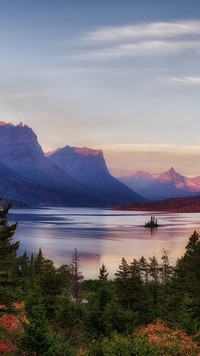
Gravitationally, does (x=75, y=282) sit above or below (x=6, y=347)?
below

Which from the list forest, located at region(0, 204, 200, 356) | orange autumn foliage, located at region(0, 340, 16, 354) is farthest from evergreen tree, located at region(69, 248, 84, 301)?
orange autumn foliage, located at region(0, 340, 16, 354)

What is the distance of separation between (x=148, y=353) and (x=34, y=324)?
443 inches

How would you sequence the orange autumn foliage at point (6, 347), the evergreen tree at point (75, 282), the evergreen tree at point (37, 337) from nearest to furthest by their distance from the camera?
the evergreen tree at point (37, 337) < the orange autumn foliage at point (6, 347) < the evergreen tree at point (75, 282)

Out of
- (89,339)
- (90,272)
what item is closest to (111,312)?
(89,339)

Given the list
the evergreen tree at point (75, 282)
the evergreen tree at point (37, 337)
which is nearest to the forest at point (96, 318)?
the evergreen tree at point (37, 337)

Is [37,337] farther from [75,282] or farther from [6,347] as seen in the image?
[75,282]

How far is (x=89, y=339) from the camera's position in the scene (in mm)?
40781

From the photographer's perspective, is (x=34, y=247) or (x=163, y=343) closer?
(x=163, y=343)

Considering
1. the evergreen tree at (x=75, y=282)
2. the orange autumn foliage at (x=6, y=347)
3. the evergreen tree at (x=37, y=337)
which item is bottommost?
the evergreen tree at (x=75, y=282)

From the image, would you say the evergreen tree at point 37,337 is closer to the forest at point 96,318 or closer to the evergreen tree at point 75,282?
the forest at point 96,318

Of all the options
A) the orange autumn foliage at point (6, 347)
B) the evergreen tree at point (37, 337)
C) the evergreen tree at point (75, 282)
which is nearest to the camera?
the evergreen tree at point (37, 337)

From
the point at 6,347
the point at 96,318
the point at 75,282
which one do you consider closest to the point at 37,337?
the point at 6,347

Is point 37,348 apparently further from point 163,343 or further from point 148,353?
point 148,353

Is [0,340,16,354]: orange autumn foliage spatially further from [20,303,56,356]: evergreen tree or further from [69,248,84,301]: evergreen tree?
[69,248,84,301]: evergreen tree
